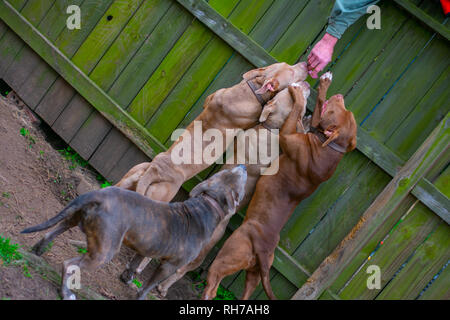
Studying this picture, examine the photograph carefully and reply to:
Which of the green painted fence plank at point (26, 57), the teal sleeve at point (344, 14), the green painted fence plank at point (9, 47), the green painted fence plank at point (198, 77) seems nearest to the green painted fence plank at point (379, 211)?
the teal sleeve at point (344, 14)

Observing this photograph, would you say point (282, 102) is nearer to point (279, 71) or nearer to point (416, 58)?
point (279, 71)

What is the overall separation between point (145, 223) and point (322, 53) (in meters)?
2.49

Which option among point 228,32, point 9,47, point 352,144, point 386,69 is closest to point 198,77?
point 228,32

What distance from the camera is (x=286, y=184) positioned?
462cm

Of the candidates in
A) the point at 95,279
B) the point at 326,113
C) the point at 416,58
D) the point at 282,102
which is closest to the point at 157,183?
the point at 95,279

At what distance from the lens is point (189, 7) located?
5.23 metres

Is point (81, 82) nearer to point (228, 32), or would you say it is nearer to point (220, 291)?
point (228, 32)

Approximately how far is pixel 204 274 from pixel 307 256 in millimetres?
1242

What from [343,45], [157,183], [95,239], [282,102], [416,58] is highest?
[416,58]

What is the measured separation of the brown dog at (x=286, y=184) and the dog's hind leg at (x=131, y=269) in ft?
2.34

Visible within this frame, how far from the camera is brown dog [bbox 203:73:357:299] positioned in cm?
448

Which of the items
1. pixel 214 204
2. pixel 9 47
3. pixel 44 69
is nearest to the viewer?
pixel 214 204

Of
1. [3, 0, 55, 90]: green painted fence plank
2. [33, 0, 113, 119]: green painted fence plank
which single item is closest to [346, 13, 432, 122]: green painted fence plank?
[33, 0, 113, 119]: green painted fence plank
